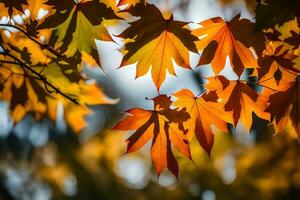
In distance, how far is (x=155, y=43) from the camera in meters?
1.12

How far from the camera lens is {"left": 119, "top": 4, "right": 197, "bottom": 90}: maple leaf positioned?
105cm

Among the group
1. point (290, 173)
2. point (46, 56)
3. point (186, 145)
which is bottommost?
point (290, 173)

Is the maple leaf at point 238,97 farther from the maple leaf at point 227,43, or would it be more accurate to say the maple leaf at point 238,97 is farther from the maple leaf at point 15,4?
the maple leaf at point 15,4

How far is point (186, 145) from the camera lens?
116cm

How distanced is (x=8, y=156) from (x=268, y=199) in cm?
407

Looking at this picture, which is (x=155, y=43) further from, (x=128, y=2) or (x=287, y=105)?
(x=287, y=105)

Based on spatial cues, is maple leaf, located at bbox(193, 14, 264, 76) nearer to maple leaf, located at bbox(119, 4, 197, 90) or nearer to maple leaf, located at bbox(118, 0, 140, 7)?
maple leaf, located at bbox(119, 4, 197, 90)

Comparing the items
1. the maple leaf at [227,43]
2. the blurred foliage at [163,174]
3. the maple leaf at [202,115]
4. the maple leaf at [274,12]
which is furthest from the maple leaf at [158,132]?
the blurred foliage at [163,174]

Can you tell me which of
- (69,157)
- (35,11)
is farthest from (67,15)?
(69,157)

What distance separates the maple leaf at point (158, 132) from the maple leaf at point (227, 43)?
0.58ft

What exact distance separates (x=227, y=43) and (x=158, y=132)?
321 mm

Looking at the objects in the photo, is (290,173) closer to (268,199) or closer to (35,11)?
(268,199)

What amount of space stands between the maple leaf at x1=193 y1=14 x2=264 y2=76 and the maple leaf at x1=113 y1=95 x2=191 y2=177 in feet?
0.58

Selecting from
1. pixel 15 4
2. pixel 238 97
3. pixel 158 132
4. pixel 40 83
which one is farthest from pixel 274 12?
pixel 40 83
